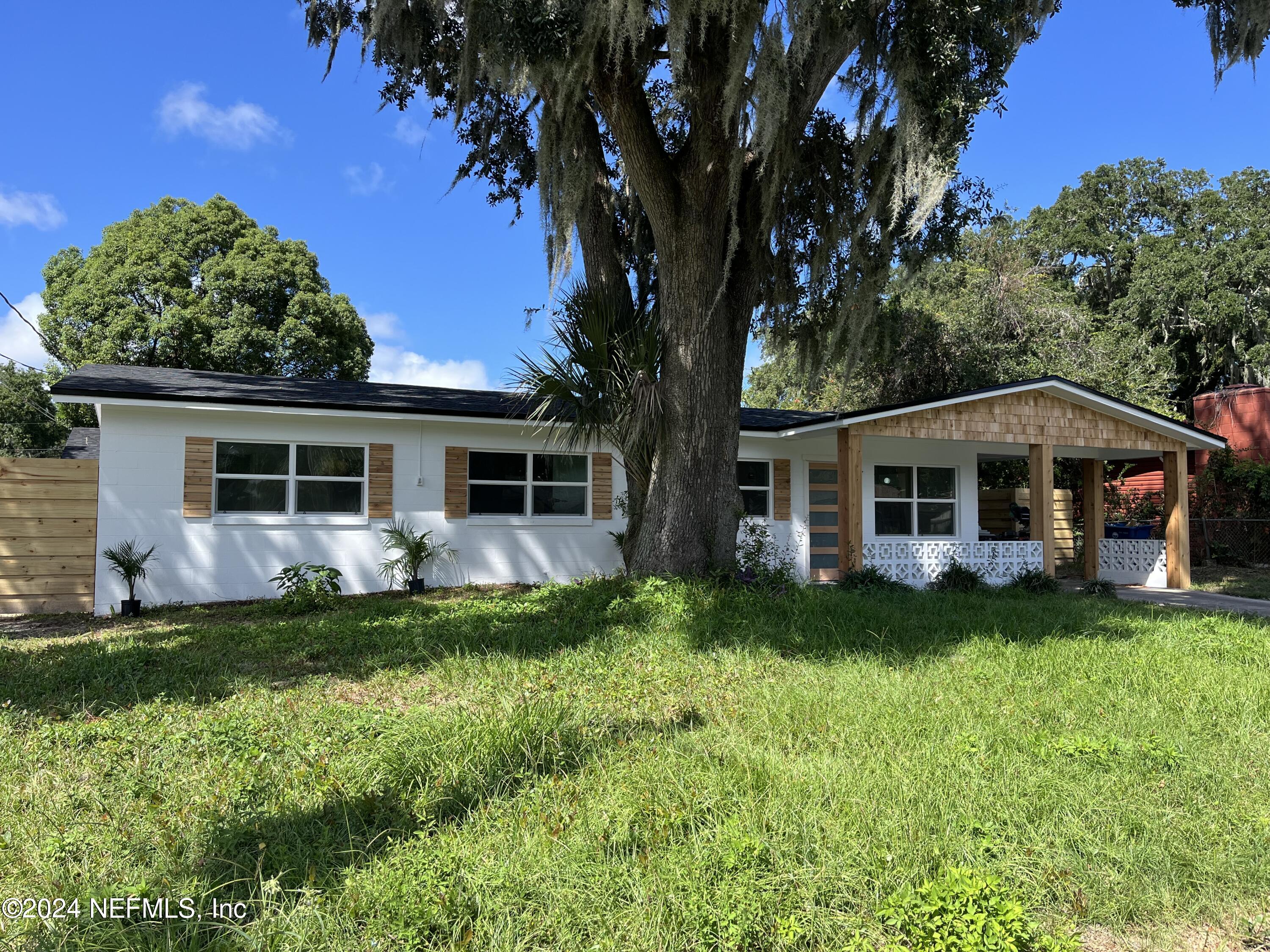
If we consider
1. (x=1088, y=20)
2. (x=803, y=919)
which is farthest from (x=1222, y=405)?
(x=803, y=919)

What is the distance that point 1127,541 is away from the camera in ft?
46.9

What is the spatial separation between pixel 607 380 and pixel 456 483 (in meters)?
3.77

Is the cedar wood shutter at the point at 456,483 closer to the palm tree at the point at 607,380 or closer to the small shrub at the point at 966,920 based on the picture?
the palm tree at the point at 607,380

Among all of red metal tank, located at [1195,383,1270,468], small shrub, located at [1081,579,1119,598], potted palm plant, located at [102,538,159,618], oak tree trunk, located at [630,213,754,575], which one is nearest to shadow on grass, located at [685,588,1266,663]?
oak tree trunk, located at [630,213,754,575]

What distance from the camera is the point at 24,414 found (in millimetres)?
26062

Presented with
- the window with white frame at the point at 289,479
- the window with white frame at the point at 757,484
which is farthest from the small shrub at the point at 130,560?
the window with white frame at the point at 757,484

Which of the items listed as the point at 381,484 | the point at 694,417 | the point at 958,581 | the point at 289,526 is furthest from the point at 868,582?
the point at 289,526

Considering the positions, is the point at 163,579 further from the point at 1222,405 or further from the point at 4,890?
the point at 1222,405

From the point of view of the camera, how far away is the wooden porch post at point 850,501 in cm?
1103

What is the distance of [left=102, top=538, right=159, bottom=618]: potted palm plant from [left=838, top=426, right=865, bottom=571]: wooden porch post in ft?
30.3

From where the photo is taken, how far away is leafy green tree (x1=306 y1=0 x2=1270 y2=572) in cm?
716

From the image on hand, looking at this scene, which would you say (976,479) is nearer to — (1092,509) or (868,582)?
(1092,509)

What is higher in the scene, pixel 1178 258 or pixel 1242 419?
pixel 1178 258

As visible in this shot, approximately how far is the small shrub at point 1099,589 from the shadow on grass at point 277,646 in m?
7.70
